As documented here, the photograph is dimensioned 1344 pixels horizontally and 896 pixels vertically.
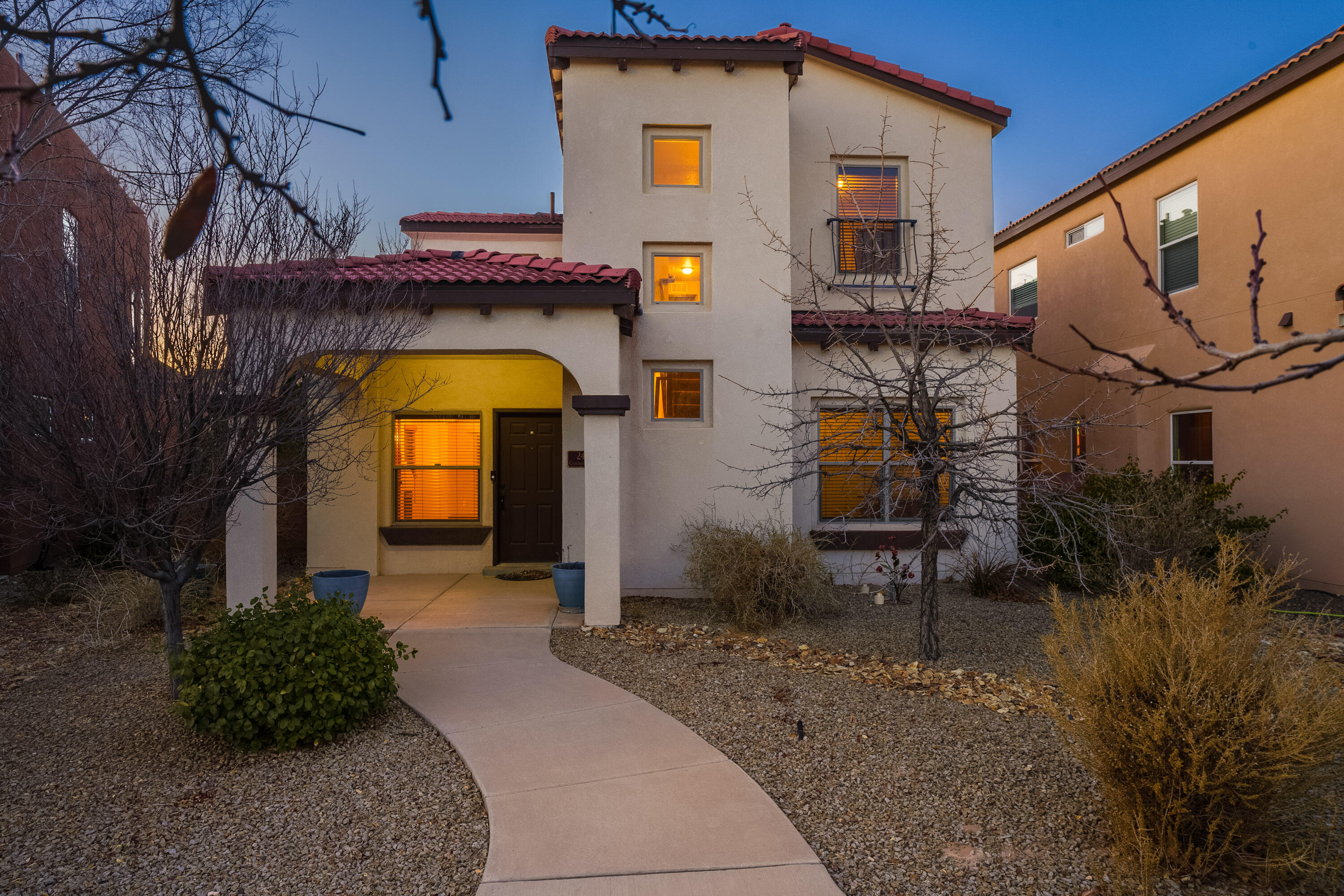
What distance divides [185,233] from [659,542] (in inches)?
344

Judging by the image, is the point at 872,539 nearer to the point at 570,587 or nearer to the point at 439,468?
the point at 570,587

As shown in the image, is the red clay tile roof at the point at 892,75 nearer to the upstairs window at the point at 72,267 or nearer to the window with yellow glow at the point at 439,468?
the window with yellow glow at the point at 439,468

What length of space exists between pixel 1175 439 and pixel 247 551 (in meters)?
12.5

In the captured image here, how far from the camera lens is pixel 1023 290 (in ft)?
54.4

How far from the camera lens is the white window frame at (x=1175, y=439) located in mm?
10992

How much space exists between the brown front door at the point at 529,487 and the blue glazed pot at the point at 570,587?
3.05 m

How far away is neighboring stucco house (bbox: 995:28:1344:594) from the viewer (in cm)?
910

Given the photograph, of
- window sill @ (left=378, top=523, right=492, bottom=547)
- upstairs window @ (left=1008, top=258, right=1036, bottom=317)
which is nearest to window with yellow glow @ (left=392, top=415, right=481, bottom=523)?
window sill @ (left=378, top=523, right=492, bottom=547)

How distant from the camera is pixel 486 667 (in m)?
6.47

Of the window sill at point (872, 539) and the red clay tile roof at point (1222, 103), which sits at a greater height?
the red clay tile roof at point (1222, 103)

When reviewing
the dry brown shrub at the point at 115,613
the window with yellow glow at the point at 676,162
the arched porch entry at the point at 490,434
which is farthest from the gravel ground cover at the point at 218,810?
the window with yellow glow at the point at 676,162

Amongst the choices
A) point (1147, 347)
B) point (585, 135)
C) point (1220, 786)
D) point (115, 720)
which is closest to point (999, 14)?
point (1220, 786)

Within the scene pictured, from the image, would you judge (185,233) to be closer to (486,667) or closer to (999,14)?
(999,14)

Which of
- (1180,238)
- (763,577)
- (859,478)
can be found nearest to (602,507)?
(763,577)
